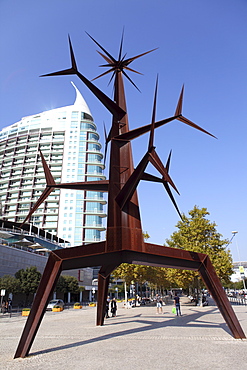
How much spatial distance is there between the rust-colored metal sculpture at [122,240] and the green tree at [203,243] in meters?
20.6

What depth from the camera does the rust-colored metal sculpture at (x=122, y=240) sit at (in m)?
10.3

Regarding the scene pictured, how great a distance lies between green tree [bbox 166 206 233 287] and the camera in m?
31.6

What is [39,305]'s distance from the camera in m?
10.2

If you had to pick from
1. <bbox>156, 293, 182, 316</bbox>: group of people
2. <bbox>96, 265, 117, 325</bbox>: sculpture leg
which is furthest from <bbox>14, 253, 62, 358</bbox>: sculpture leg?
<bbox>156, 293, 182, 316</bbox>: group of people

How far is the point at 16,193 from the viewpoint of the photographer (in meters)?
104

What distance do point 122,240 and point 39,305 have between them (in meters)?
3.82

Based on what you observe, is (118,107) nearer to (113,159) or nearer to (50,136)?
(113,159)

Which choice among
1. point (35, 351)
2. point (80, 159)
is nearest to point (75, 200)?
point (80, 159)

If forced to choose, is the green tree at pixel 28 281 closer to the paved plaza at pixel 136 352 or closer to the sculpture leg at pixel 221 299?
the paved plaza at pixel 136 352

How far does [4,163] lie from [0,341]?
109412 millimetres

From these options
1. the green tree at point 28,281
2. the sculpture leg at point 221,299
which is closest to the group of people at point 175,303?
the sculpture leg at point 221,299

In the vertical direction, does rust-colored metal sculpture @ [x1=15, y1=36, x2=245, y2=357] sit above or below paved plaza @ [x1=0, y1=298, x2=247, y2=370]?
above

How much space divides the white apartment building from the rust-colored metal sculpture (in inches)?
3149

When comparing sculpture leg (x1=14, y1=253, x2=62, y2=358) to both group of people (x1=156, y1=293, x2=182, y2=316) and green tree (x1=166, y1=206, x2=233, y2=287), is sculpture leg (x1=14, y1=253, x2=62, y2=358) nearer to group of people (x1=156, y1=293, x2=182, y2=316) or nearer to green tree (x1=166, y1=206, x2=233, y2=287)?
group of people (x1=156, y1=293, x2=182, y2=316)
